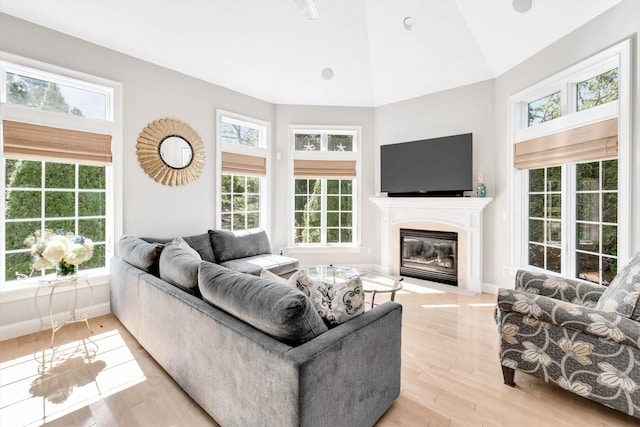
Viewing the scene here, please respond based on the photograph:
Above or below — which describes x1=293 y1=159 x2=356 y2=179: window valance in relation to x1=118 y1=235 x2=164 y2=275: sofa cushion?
above

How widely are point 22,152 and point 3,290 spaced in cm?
132

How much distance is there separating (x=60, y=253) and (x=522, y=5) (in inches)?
201

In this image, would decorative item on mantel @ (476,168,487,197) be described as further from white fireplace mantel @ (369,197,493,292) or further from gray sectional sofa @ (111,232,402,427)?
gray sectional sofa @ (111,232,402,427)

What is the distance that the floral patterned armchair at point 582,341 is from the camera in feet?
5.48

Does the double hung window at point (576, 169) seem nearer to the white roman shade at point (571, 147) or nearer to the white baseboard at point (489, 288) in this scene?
the white roman shade at point (571, 147)

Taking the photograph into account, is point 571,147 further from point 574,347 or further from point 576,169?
point 574,347

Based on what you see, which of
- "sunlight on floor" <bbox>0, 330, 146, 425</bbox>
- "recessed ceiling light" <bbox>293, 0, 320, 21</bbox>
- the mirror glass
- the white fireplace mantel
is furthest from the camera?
the white fireplace mantel

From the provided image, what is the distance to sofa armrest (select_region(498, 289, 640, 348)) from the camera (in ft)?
5.44

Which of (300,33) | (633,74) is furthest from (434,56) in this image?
(633,74)

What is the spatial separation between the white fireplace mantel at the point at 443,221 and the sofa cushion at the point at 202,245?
2832 mm

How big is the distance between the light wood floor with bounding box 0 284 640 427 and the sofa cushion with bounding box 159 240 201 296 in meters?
0.71

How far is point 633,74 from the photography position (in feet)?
8.37

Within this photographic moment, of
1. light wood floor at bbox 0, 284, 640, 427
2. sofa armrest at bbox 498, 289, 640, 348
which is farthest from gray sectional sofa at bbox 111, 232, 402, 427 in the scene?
sofa armrest at bbox 498, 289, 640, 348

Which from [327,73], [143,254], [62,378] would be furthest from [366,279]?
[327,73]
